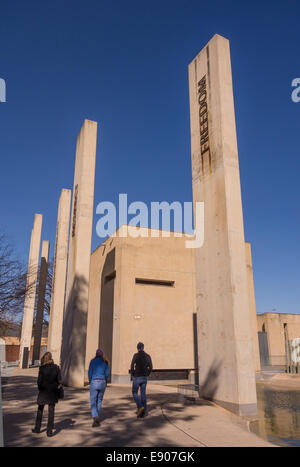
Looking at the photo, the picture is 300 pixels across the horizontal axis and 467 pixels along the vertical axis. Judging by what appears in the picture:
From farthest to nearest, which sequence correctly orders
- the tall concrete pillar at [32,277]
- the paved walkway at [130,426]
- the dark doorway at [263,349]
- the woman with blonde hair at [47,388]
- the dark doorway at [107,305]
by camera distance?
1. the dark doorway at [263,349]
2. the tall concrete pillar at [32,277]
3. the dark doorway at [107,305]
4. the woman with blonde hair at [47,388]
5. the paved walkway at [130,426]

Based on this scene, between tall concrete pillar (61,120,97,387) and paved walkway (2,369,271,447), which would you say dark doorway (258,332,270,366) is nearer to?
tall concrete pillar (61,120,97,387)

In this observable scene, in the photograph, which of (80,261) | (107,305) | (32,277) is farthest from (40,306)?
(80,261)

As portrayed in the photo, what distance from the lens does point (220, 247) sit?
34.5 feet

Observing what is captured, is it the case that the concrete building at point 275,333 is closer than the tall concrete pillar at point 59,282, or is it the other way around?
the tall concrete pillar at point 59,282

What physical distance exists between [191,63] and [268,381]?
17.9 meters

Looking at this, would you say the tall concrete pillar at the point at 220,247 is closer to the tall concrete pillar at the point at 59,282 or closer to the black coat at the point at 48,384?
the black coat at the point at 48,384

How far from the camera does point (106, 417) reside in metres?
7.93

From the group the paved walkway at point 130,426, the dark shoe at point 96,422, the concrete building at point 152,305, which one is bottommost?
the paved walkway at point 130,426

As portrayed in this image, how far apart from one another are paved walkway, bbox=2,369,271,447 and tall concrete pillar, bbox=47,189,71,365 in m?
13.3

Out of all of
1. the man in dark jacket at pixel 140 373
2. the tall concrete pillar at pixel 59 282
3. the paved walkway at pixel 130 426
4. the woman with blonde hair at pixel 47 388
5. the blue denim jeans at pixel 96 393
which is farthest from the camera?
the tall concrete pillar at pixel 59 282

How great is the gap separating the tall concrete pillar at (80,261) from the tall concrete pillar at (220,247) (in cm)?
605

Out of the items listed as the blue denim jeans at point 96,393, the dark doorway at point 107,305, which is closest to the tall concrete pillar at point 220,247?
the blue denim jeans at point 96,393

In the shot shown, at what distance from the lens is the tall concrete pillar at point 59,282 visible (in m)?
23.4

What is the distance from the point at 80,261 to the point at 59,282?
902cm
